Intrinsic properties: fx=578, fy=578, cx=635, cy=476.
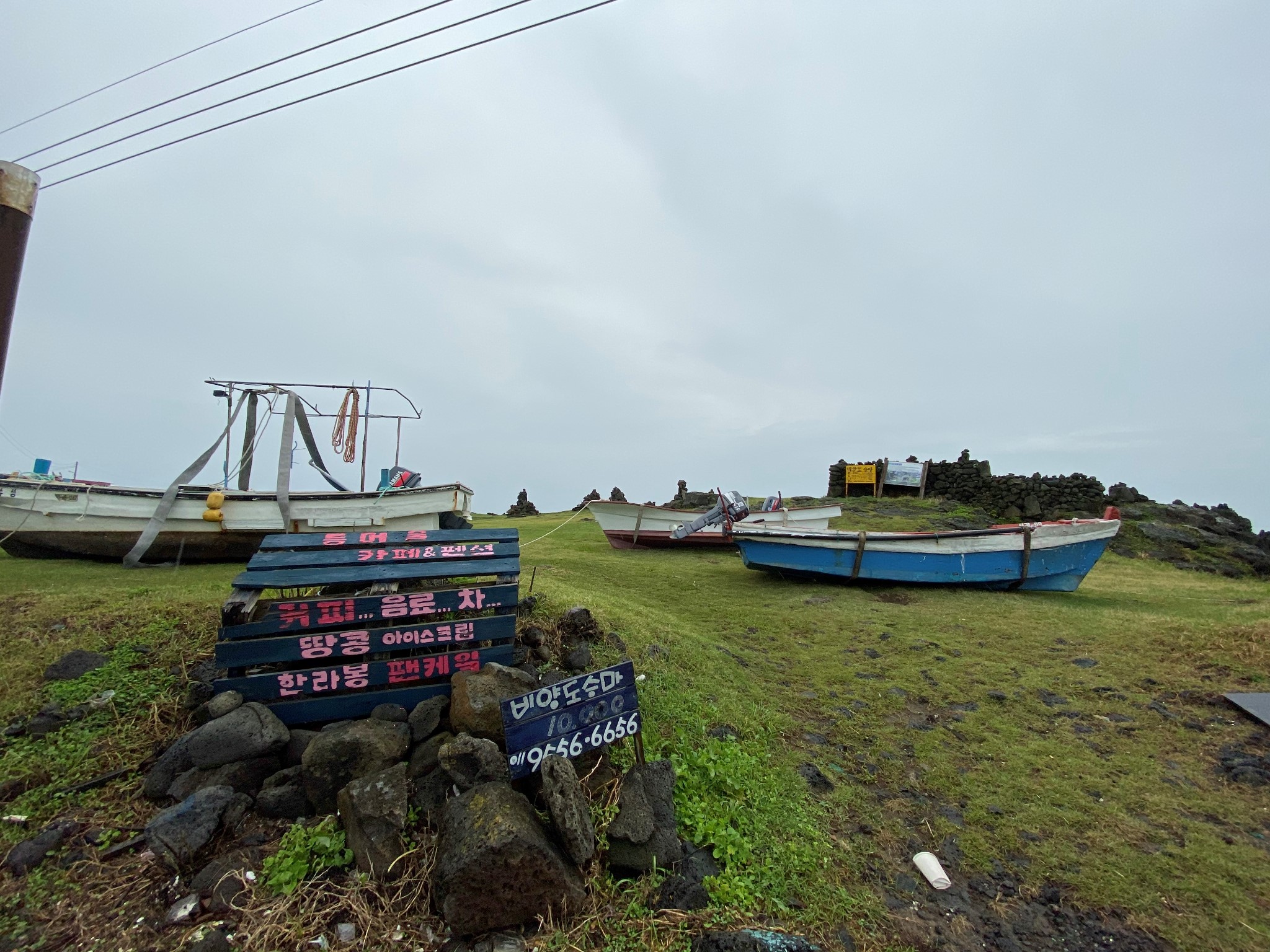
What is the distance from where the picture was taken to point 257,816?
3.19m

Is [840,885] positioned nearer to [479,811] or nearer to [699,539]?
[479,811]

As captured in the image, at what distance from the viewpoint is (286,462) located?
8914 mm

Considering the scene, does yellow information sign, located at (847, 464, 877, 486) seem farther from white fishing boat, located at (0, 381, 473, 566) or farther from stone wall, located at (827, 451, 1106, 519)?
white fishing boat, located at (0, 381, 473, 566)

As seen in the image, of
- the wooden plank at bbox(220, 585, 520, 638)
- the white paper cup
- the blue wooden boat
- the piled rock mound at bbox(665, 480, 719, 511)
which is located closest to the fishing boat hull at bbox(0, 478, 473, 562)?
the wooden plank at bbox(220, 585, 520, 638)

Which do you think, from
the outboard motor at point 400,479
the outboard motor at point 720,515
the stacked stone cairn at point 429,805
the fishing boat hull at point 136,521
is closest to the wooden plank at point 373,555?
the stacked stone cairn at point 429,805

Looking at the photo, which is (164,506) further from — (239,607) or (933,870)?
(933,870)

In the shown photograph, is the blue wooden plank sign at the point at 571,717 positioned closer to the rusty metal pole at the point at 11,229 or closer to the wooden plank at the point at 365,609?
the wooden plank at the point at 365,609

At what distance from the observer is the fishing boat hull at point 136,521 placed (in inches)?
320

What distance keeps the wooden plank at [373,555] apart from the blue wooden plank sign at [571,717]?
146cm

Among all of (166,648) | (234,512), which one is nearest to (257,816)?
(166,648)

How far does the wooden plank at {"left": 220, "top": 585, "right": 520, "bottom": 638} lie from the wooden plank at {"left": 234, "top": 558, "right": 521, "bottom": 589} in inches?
5.4

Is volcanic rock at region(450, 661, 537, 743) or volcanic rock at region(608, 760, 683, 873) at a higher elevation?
volcanic rock at region(450, 661, 537, 743)

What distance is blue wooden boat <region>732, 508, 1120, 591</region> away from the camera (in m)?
10.3

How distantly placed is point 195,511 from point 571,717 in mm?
7990
